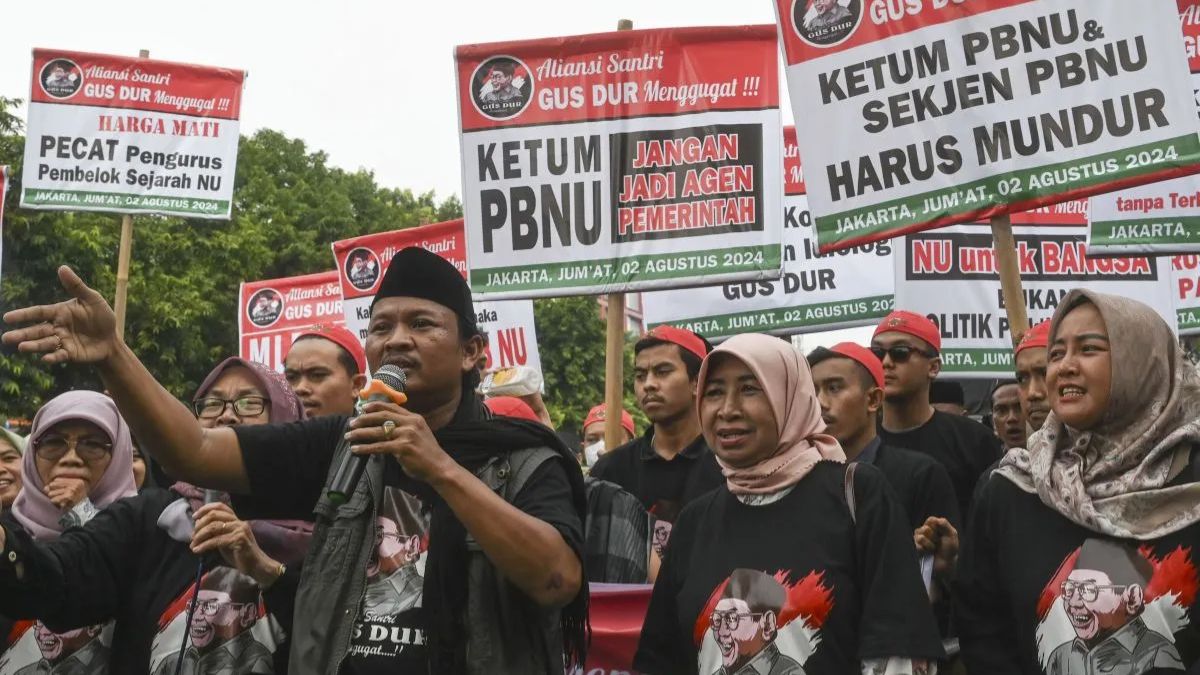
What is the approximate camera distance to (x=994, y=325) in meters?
8.33

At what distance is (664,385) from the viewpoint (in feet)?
19.3

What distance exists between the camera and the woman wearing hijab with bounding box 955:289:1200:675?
3395 millimetres

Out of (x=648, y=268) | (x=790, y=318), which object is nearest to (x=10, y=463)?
(x=648, y=268)

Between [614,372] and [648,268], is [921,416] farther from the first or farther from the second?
[648,268]

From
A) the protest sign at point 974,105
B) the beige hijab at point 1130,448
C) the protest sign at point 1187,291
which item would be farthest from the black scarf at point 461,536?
the protest sign at point 1187,291

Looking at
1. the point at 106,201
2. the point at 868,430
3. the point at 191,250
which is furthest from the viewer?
the point at 191,250

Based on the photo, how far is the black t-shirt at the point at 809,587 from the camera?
3432 mm

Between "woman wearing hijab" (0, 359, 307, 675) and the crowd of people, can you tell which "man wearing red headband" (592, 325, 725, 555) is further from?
"woman wearing hijab" (0, 359, 307, 675)

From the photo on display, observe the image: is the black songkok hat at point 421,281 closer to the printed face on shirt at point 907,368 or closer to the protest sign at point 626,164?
the printed face on shirt at point 907,368

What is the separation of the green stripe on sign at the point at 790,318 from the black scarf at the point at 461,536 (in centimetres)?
539

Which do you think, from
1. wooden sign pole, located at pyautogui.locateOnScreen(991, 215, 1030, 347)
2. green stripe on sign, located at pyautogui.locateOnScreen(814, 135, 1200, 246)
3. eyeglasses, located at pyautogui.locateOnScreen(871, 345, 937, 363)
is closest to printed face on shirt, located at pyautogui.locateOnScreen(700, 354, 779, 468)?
wooden sign pole, located at pyautogui.locateOnScreen(991, 215, 1030, 347)

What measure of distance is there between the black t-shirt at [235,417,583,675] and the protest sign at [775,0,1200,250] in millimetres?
2964

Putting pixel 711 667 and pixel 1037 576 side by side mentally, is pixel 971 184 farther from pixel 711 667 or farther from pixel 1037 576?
pixel 711 667

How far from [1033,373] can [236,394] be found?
296 cm
